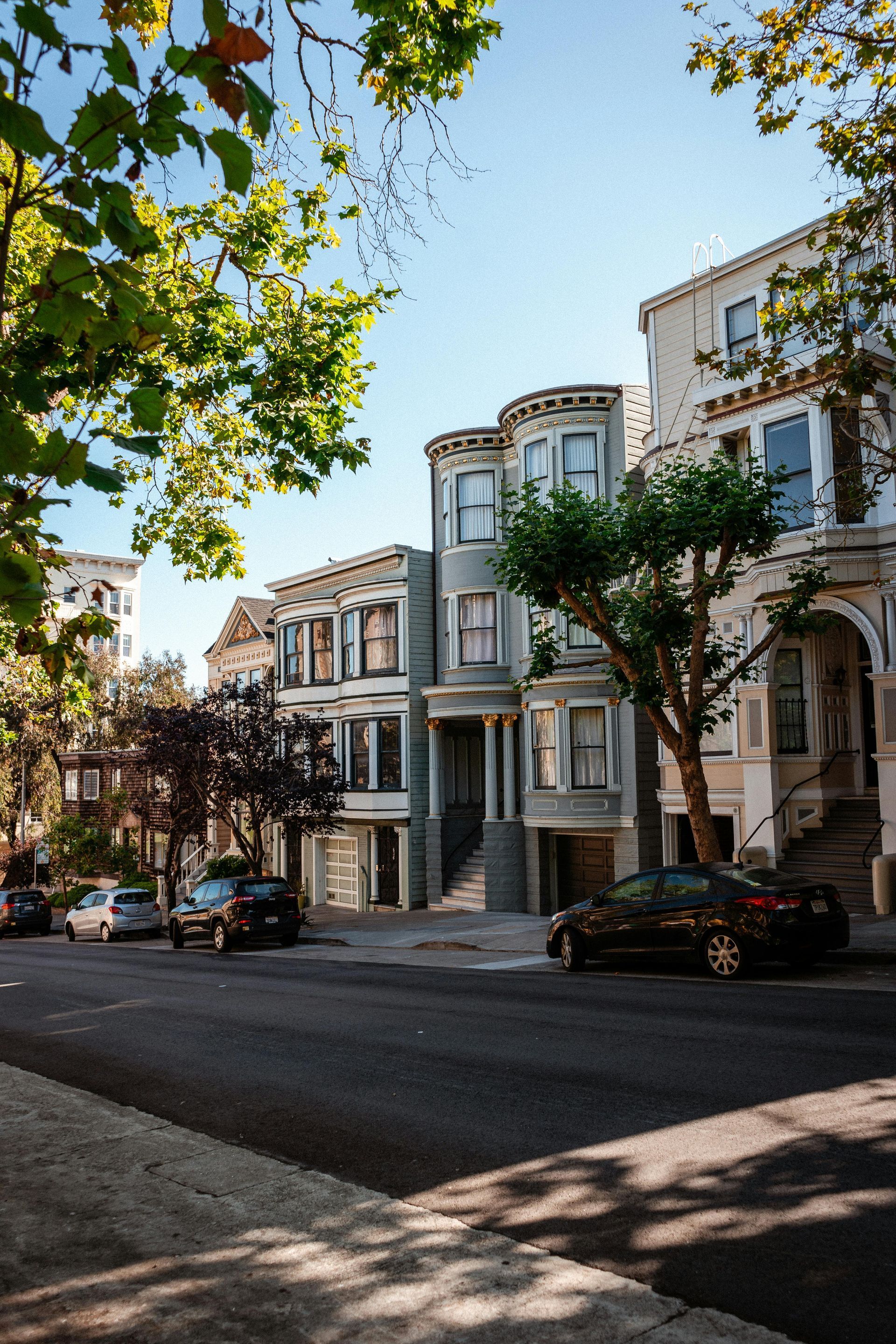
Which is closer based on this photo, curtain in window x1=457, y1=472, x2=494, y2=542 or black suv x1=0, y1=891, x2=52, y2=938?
curtain in window x1=457, y1=472, x2=494, y2=542

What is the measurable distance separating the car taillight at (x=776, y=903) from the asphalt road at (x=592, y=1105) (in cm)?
100

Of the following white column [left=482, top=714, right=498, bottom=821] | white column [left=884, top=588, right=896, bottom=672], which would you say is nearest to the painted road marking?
white column [left=884, top=588, right=896, bottom=672]

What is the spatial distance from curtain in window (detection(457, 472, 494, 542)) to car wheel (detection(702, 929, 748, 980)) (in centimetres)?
1784

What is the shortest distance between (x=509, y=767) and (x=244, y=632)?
1781 centimetres

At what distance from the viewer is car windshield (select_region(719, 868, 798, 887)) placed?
12.8 m

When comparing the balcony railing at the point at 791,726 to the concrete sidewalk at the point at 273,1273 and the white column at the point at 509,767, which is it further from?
the concrete sidewalk at the point at 273,1273

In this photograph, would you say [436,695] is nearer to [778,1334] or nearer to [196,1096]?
[196,1096]

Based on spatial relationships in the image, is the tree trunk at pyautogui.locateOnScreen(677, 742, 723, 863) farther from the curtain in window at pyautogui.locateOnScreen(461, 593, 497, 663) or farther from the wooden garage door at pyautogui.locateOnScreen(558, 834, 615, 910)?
the curtain in window at pyautogui.locateOnScreen(461, 593, 497, 663)

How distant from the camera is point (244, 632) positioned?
42.2 m

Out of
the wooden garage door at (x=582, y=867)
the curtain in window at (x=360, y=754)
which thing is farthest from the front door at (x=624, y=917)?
the curtain in window at (x=360, y=754)

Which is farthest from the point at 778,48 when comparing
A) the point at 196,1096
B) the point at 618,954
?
the point at 196,1096

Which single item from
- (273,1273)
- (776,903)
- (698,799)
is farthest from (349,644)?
(273,1273)

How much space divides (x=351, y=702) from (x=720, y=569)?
58.1 ft

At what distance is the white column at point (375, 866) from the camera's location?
31.7m
